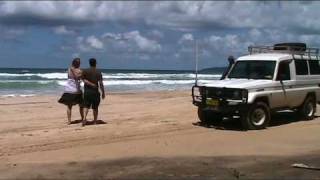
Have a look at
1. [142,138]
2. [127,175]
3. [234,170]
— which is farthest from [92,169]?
[142,138]

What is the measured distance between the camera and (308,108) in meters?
16.8

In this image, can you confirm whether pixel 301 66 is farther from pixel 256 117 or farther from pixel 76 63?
pixel 76 63

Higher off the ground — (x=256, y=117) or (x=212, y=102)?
(x=212, y=102)

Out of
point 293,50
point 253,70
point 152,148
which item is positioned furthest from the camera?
point 293,50

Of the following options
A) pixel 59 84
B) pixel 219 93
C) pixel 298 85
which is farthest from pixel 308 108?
pixel 59 84

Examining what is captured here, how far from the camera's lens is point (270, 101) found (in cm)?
1509

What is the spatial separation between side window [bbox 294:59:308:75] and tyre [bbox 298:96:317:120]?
0.80 m

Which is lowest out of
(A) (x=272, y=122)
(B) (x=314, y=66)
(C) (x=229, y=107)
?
(A) (x=272, y=122)

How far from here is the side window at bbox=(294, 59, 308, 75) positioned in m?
16.1

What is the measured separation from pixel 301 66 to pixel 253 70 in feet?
5.24

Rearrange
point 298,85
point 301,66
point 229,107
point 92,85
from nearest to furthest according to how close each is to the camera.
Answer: point 92,85
point 229,107
point 298,85
point 301,66

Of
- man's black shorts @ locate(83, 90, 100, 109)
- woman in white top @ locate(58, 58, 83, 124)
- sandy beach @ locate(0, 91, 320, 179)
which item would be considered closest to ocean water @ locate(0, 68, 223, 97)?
sandy beach @ locate(0, 91, 320, 179)

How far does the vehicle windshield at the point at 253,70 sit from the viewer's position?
603 inches

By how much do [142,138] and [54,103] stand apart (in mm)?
11083
